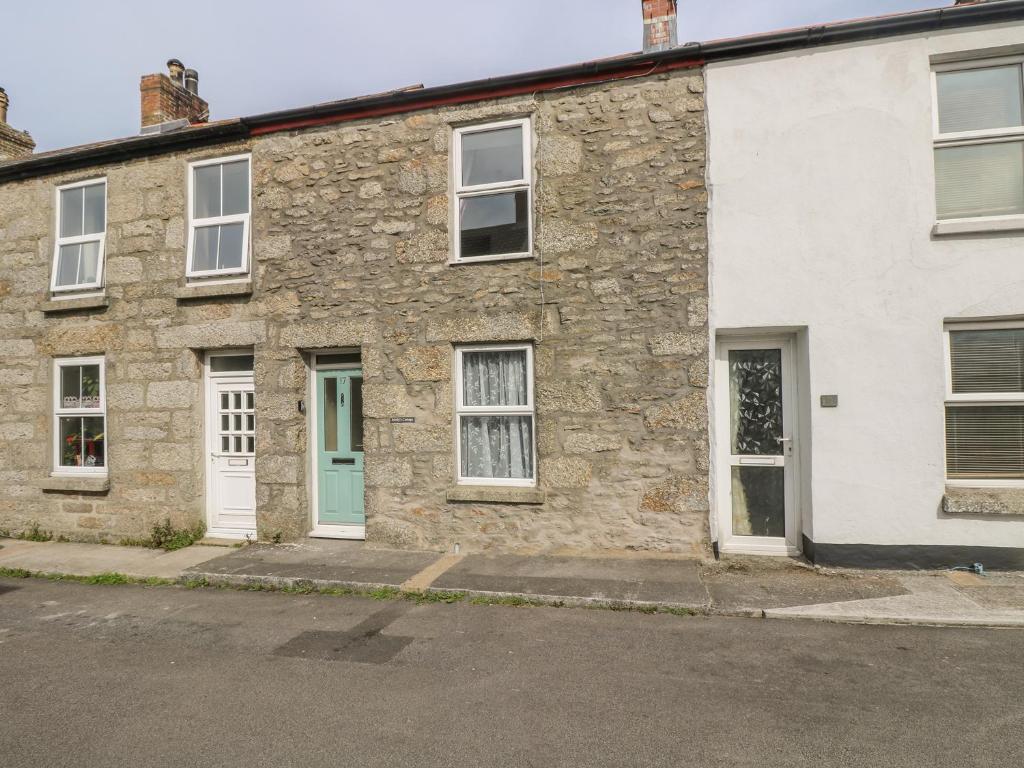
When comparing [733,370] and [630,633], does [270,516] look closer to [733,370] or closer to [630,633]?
[630,633]

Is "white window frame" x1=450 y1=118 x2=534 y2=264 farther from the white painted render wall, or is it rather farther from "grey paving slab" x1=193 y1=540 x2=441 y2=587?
"grey paving slab" x1=193 y1=540 x2=441 y2=587

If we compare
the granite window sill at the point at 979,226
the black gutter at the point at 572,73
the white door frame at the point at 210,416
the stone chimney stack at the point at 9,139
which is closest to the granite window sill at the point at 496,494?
the white door frame at the point at 210,416

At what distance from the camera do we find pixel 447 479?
7367 mm

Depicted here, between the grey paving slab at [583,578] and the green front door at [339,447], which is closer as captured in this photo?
the grey paving slab at [583,578]

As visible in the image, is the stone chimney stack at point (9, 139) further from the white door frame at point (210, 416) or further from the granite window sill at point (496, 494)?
the granite window sill at point (496, 494)

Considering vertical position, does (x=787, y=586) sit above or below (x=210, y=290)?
below

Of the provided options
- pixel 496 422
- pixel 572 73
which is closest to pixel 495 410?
pixel 496 422

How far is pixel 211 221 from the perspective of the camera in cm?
835

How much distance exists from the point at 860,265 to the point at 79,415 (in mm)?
9977

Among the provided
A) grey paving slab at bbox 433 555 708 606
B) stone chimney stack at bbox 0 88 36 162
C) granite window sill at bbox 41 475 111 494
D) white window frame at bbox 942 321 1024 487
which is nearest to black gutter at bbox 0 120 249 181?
stone chimney stack at bbox 0 88 36 162

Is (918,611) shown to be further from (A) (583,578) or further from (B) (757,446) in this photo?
(A) (583,578)

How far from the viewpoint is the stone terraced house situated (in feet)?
22.4

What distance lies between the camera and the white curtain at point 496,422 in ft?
24.1

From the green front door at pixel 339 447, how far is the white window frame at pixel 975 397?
6.41 meters
